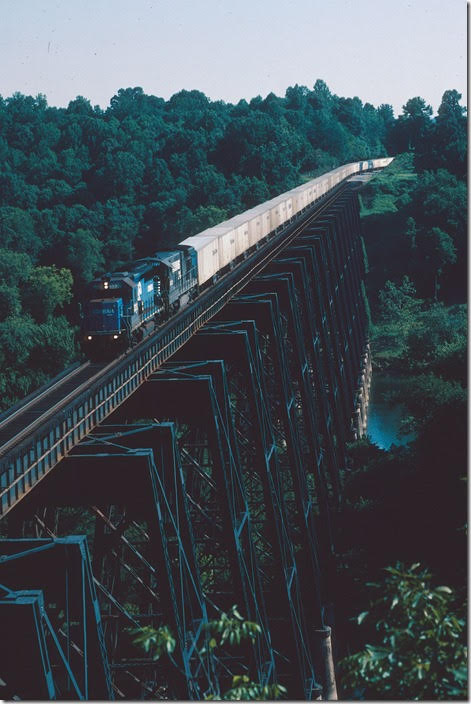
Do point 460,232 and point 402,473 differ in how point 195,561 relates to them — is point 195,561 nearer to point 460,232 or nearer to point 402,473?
point 402,473

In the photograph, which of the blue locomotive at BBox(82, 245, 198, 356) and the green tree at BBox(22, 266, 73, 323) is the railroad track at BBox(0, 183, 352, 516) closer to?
the blue locomotive at BBox(82, 245, 198, 356)

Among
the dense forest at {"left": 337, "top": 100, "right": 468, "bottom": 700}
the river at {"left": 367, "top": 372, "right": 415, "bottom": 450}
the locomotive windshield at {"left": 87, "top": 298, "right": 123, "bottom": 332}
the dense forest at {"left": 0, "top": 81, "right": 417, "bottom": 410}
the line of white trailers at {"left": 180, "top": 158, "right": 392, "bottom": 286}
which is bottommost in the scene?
the river at {"left": 367, "top": 372, "right": 415, "bottom": 450}

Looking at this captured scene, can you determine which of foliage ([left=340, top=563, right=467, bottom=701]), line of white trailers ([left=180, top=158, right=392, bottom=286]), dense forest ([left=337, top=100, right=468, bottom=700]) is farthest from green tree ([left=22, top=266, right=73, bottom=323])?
foliage ([left=340, top=563, right=467, bottom=701])

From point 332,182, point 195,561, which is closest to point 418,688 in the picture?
point 195,561

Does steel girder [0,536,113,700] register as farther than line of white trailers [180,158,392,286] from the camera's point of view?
No

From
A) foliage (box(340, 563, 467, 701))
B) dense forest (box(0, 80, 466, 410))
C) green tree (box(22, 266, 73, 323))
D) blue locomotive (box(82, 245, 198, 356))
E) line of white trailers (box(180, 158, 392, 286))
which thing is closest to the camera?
foliage (box(340, 563, 467, 701))

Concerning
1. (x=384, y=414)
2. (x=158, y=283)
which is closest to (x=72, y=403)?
(x=158, y=283)

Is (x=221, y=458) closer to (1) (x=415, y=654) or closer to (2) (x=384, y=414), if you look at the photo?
(1) (x=415, y=654)
